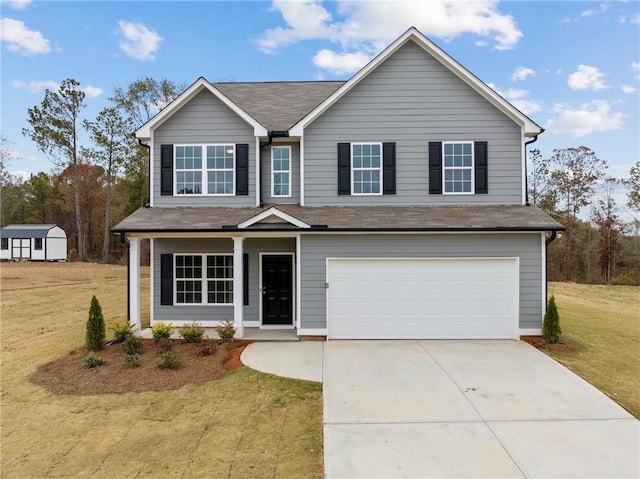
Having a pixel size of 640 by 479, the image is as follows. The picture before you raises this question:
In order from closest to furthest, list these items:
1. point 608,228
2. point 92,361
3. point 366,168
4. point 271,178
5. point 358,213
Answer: point 92,361, point 358,213, point 366,168, point 271,178, point 608,228

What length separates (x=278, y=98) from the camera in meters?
13.5

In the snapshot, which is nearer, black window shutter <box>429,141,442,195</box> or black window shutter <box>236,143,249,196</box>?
black window shutter <box>429,141,442,195</box>

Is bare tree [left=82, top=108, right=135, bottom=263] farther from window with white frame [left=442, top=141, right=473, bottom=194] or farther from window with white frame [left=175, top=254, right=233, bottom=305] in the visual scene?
window with white frame [left=442, top=141, right=473, bottom=194]

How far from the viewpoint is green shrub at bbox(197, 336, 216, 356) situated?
8.67 meters

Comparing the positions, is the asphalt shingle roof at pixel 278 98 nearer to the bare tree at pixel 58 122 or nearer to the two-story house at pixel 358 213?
the two-story house at pixel 358 213

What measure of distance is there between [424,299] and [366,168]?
13.8 ft

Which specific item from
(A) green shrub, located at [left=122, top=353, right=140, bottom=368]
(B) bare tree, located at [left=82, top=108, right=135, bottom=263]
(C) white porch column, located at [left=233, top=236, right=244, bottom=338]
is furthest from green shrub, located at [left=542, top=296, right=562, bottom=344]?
(B) bare tree, located at [left=82, top=108, right=135, bottom=263]

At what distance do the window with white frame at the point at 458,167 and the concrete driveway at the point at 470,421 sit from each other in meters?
5.01

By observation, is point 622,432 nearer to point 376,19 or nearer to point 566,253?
point 376,19

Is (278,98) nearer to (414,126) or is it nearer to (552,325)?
(414,126)

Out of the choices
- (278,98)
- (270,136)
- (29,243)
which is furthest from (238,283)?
(29,243)

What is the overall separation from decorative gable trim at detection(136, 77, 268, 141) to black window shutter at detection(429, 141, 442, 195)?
502cm

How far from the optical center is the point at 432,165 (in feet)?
35.6

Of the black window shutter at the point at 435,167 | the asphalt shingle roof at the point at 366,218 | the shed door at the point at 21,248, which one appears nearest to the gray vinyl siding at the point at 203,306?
the asphalt shingle roof at the point at 366,218
